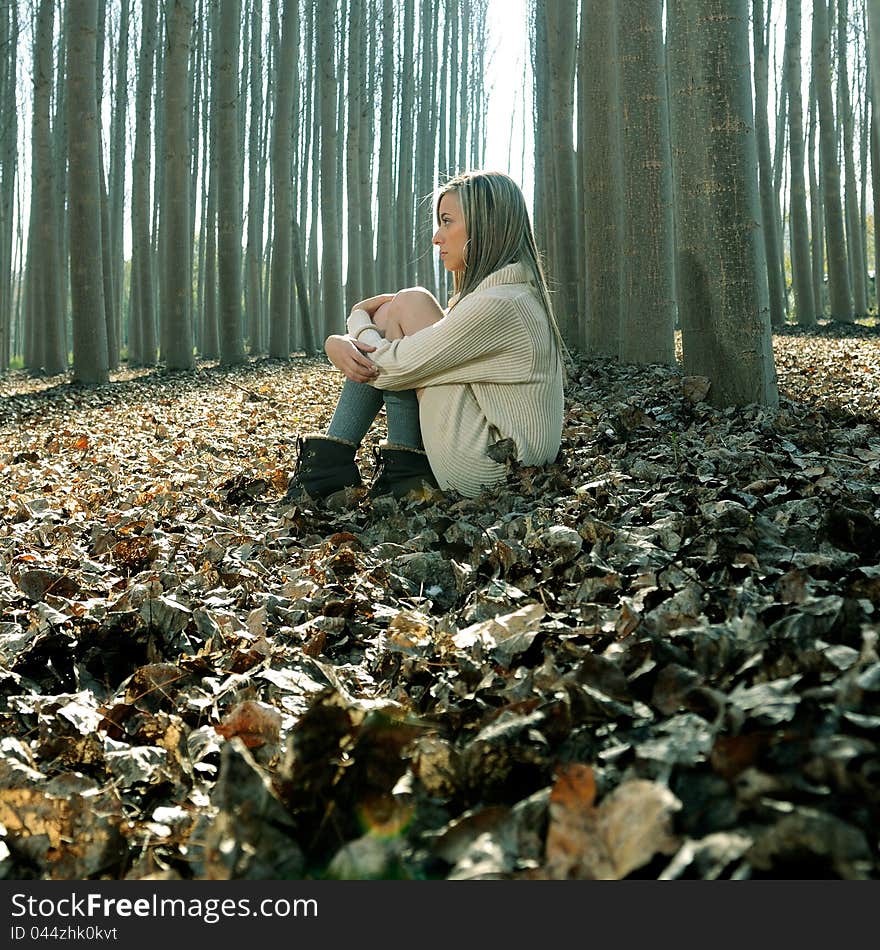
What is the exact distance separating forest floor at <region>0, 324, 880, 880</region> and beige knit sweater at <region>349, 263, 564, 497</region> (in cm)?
13

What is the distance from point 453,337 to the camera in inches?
120

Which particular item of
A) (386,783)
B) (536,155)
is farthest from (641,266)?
(536,155)

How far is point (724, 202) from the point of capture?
4223 mm

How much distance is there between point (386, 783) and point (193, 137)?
20641mm

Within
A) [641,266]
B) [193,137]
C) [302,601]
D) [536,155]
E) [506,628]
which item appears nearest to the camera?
[506,628]

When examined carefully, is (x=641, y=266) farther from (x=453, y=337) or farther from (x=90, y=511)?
(x=90, y=511)

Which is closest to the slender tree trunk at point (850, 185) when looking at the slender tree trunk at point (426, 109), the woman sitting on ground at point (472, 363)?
the slender tree trunk at point (426, 109)

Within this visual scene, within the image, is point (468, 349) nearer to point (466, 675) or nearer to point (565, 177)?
point (466, 675)

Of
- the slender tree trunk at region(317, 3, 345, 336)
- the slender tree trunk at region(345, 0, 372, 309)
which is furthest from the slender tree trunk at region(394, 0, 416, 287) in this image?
the slender tree trunk at region(317, 3, 345, 336)

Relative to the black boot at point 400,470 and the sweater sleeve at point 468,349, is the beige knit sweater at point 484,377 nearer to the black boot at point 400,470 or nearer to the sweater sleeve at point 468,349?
the sweater sleeve at point 468,349

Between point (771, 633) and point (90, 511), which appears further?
point (90, 511)

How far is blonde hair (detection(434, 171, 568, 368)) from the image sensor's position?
123 inches

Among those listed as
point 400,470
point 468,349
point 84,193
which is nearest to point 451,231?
point 468,349

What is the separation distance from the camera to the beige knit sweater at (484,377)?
3035 millimetres
